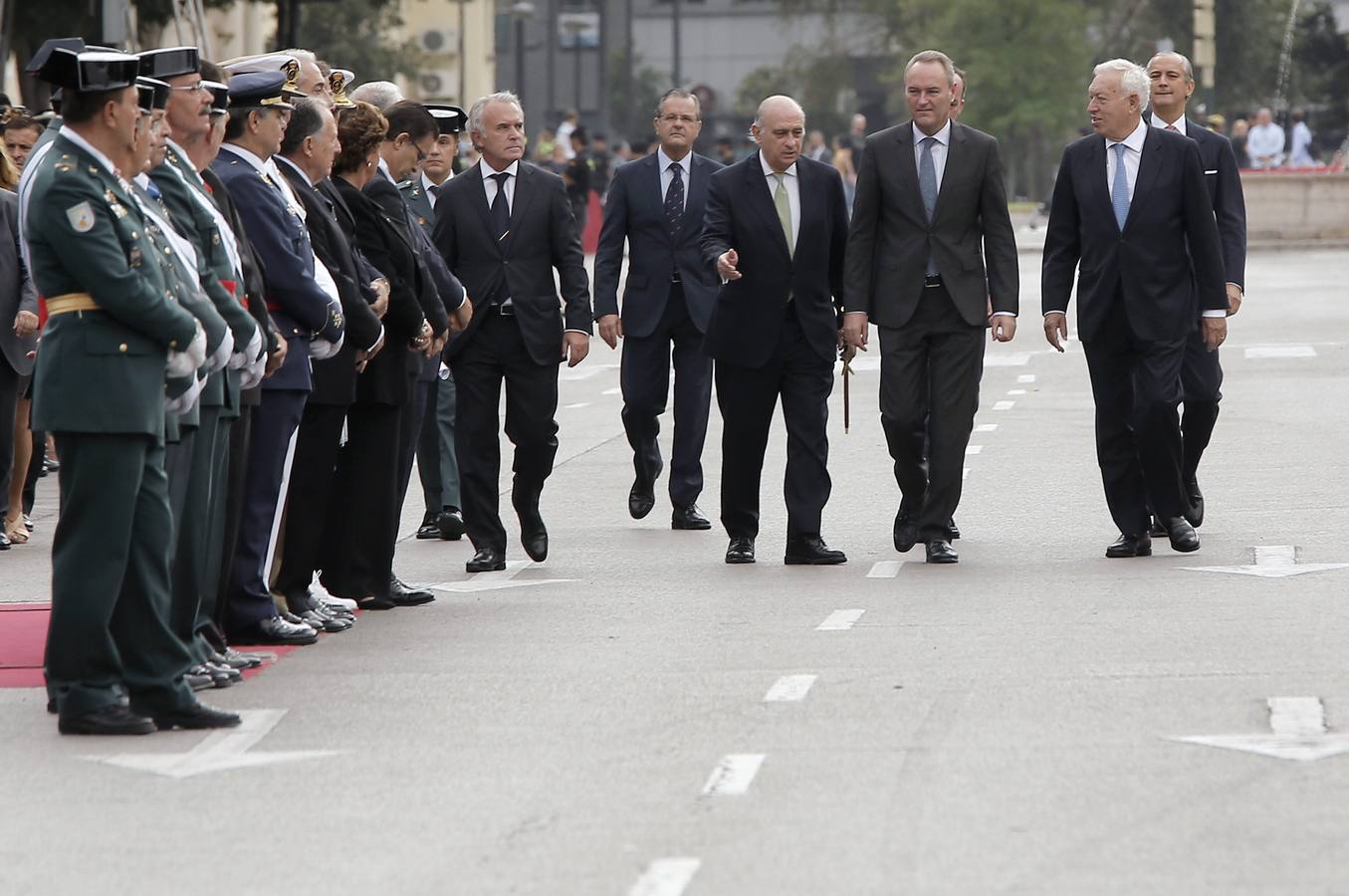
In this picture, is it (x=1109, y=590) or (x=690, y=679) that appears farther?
(x=1109, y=590)

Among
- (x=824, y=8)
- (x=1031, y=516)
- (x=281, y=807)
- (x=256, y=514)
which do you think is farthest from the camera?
(x=824, y=8)

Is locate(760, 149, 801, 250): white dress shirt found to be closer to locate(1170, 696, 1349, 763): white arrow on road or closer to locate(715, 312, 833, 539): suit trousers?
locate(715, 312, 833, 539): suit trousers

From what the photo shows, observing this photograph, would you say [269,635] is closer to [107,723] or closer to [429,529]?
[107,723]

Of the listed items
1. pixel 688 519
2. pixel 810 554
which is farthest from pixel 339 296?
pixel 688 519

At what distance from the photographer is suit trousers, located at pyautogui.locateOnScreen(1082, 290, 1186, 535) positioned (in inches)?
458

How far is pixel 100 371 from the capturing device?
770 cm

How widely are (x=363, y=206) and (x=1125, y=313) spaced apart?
11.2 feet

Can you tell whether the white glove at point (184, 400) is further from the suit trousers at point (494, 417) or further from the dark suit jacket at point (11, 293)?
the dark suit jacket at point (11, 293)

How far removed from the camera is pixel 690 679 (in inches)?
340

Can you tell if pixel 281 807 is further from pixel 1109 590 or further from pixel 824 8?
pixel 824 8

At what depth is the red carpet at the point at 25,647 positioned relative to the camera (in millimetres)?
9023

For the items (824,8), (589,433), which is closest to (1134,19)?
(824,8)

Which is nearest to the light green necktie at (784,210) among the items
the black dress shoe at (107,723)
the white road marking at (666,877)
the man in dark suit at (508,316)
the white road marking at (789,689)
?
the man in dark suit at (508,316)

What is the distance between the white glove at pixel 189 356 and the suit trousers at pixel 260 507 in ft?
5.40
